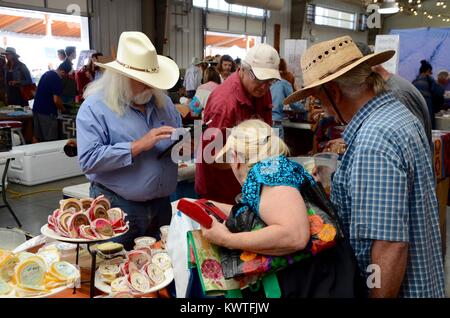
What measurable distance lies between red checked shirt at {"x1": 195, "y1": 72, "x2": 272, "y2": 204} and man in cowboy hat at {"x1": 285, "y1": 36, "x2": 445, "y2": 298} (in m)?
0.99

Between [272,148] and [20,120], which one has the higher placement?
[272,148]

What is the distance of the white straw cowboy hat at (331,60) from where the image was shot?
1265 mm

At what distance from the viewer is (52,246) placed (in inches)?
69.6

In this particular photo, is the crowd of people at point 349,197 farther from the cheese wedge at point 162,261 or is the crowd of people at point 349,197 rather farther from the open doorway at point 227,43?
the open doorway at point 227,43

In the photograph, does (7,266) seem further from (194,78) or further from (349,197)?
(194,78)

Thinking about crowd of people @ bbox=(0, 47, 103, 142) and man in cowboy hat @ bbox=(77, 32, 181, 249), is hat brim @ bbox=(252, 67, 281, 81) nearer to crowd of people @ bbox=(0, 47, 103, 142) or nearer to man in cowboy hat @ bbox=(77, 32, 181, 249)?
man in cowboy hat @ bbox=(77, 32, 181, 249)

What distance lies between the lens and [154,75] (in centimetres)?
203

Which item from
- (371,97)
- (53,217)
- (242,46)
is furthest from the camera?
(242,46)

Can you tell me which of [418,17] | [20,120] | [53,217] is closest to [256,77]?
[53,217]

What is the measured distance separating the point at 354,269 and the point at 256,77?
4.54 feet

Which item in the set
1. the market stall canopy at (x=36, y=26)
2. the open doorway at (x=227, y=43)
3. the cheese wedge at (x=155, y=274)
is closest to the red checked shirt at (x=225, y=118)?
the cheese wedge at (x=155, y=274)

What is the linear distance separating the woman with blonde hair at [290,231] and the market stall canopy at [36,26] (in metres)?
8.63

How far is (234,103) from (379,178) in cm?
133
